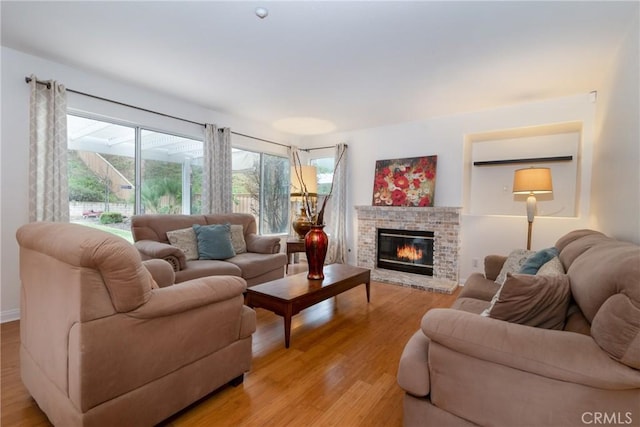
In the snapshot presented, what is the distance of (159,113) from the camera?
3773mm

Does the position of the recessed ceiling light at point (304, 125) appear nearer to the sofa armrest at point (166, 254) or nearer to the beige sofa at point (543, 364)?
the sofa armrest at point (166, 254)

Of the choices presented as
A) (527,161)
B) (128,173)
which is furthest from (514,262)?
(128,173)

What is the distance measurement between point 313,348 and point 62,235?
5.92 ft

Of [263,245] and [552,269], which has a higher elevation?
[552,269]

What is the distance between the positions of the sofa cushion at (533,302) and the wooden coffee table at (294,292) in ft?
4.84

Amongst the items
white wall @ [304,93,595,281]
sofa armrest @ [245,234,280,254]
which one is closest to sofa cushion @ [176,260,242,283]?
sofa armrest @ [245,234,280,254]

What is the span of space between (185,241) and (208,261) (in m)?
0.37

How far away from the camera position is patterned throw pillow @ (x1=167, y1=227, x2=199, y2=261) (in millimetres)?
3289

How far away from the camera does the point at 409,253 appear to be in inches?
187

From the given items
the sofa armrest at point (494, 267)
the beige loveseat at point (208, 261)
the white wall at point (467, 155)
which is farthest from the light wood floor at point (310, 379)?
the white wall at point (467, 155)

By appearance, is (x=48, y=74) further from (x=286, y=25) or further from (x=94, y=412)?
(x=94, y=412)

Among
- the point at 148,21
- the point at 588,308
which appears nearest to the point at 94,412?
the point at 588,308

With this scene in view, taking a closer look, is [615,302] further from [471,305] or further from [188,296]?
[188,296]

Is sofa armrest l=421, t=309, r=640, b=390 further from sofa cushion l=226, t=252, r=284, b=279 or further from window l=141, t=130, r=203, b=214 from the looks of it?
window l=141, t=130, r=203, b=214
